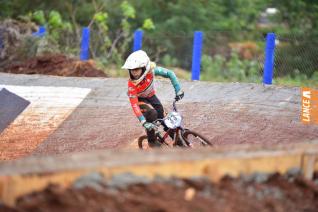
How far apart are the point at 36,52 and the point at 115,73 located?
105 inches

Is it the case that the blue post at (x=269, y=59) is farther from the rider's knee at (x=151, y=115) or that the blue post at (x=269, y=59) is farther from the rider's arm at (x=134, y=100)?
the rider's arm at (x=134, y=100)

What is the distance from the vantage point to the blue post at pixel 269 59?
1611cm

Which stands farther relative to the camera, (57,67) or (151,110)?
(57,67)

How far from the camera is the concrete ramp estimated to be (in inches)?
507

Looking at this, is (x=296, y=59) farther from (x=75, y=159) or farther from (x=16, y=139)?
(x=75, y=159)

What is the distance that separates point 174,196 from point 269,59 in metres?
10.5

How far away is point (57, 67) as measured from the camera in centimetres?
→ 2095

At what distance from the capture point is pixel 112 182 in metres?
6.11

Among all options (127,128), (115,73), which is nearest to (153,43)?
(115,73)

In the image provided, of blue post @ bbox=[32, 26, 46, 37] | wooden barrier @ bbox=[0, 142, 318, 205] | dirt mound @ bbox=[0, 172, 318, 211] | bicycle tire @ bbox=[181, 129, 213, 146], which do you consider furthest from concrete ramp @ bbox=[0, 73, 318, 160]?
blue post @ bbox=[32, 26, 46, 37]

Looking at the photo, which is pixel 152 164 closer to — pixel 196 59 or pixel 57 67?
pixel 196 59

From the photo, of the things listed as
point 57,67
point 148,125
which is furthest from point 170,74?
point 57,67

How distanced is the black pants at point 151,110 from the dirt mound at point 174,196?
14.6 feet

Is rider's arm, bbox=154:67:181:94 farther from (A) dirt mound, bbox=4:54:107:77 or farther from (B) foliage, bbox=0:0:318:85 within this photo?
(A) dirt mound, bbox=4:54:107:77
